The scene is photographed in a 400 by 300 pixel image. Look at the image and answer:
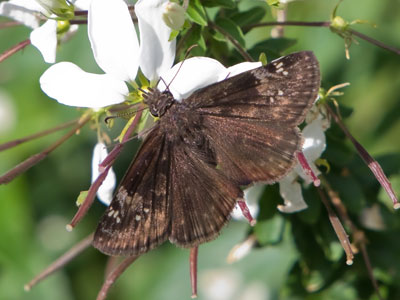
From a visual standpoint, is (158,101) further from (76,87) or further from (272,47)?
(272,47)

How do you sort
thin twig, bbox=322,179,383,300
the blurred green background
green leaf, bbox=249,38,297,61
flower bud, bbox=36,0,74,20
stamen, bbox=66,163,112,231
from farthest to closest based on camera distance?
1. the blurred green background
2. thin twig, bbox=322,179,383,300
3. green leaf, bbox=249,38,297,61
4. flower bud, bbox=36,0,74,20
5. stamen, bbox=66,163,112,231

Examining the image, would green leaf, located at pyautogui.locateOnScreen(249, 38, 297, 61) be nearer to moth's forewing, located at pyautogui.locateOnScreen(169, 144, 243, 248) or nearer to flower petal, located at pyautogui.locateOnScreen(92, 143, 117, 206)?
moth's forewing, located at pyautogui.locateOnScreen(169, 144, 243, 248)

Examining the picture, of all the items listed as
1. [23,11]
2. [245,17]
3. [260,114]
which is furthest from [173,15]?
[23,11]

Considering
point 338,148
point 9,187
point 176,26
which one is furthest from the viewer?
point 9,187

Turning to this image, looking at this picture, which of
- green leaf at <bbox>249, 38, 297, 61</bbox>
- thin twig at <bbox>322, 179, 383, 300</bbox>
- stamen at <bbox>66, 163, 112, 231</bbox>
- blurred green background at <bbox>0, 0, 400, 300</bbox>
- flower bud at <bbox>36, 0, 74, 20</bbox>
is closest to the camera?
stamen at <bbox>66, 163, 112, 231</bbox>

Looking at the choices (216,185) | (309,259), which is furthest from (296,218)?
(216,185)

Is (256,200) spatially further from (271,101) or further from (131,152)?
(131,152)

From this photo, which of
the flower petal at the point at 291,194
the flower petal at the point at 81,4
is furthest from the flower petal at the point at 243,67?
the flower petal at the point at 81,4

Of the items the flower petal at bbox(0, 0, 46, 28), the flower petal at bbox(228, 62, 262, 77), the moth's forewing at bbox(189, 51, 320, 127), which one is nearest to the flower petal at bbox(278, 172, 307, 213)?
the moth's forewing at bbox(189, 51, 320, 127)
